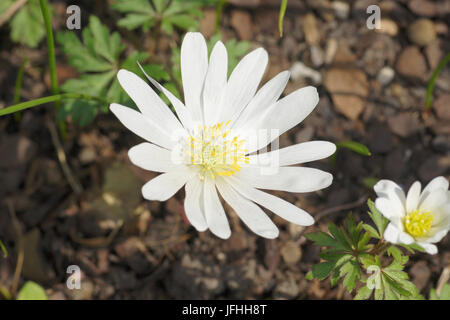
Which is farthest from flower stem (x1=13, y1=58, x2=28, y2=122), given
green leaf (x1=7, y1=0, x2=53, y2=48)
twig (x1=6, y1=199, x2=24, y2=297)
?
twig (x1=6, y1=199, x2=24, y2=297)

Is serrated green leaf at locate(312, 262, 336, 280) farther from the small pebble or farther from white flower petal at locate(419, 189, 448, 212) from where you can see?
the small pebble

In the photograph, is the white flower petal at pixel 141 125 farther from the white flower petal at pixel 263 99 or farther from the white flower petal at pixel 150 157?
the white flower petal at pixel 263 99

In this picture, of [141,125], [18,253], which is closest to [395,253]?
[141,125]

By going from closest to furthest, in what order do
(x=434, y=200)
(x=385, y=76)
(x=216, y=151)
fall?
(x=434, y=200) < (x=216, y=151) < (x=385, y=76)

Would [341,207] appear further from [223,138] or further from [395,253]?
→ [223,138]
